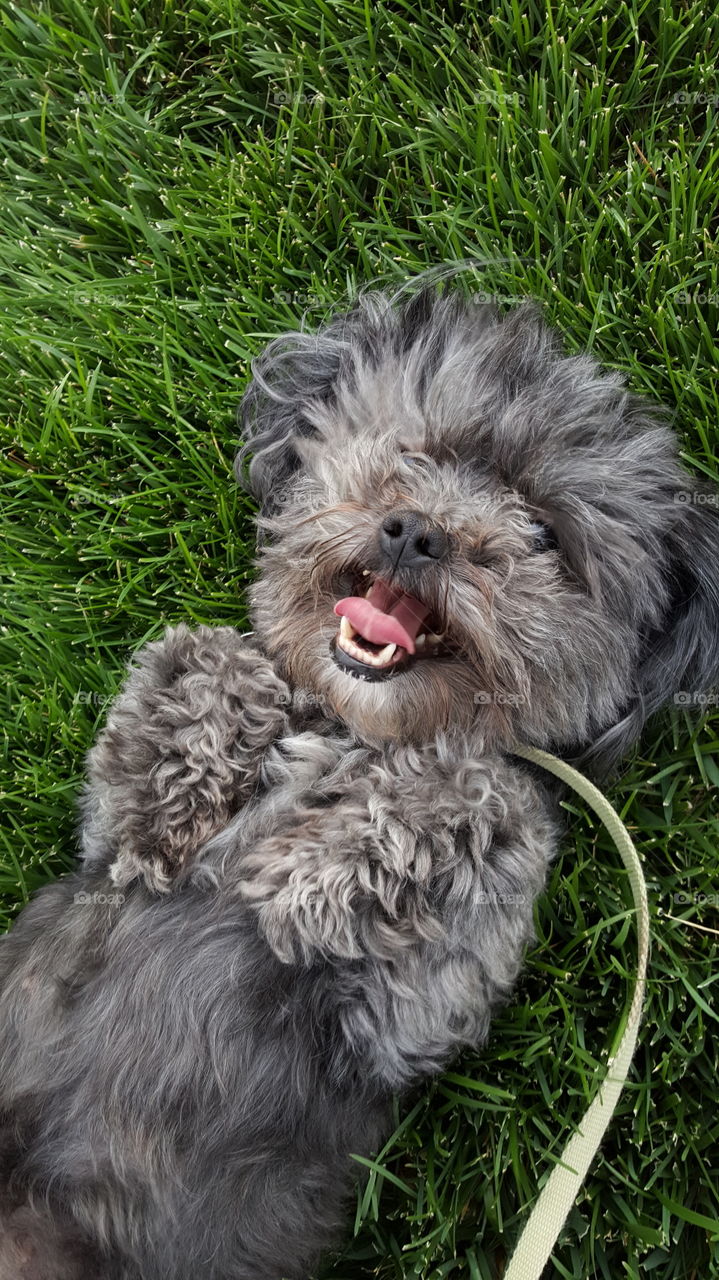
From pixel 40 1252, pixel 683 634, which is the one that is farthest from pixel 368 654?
pixel 40 1252

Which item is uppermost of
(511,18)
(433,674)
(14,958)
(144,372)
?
(511,18)

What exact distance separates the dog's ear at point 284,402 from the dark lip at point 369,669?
72 centimetres

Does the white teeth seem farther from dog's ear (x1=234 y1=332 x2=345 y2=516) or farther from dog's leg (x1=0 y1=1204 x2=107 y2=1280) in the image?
dog's leg (x1=0 y1=1204 x2=107 y2=1280)

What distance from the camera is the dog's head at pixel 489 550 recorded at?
2.84 metres

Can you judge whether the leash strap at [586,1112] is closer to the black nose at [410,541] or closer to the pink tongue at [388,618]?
the pink tongue at [388,618]

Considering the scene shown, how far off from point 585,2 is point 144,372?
2.20m

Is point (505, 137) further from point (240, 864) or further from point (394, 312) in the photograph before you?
point (240, 864)

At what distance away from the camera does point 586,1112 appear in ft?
10.5

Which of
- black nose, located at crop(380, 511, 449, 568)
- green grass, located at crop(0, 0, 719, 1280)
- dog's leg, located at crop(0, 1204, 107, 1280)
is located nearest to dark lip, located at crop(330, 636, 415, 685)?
black nose, located at crop(380, 511, 449, 568)

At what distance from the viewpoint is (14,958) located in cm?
305

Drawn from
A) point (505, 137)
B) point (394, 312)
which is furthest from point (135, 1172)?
point (505, 137)

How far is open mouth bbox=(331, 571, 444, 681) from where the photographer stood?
2.89m

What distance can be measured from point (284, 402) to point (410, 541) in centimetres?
96

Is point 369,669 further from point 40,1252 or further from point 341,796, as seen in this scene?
point 40,1252
